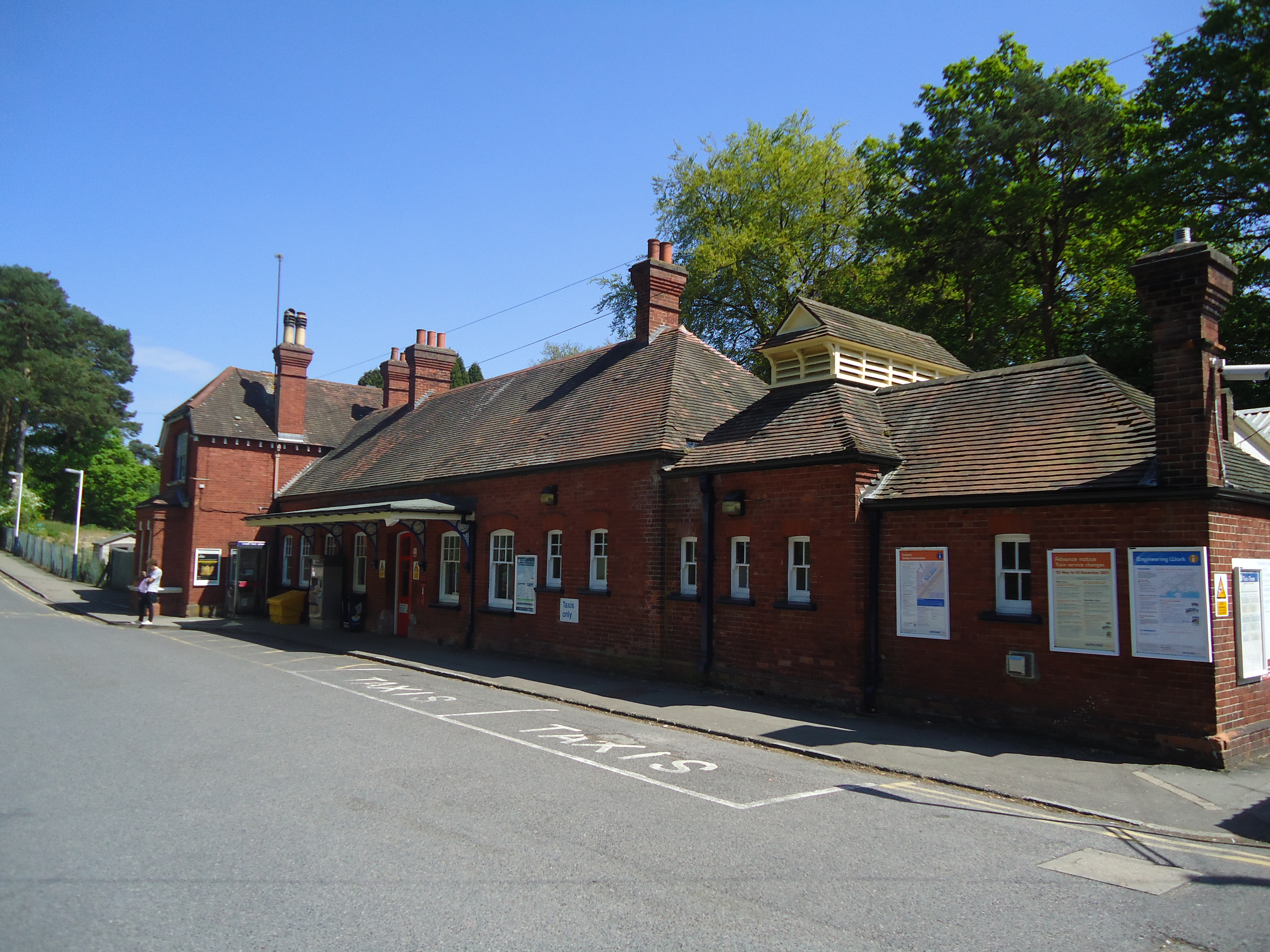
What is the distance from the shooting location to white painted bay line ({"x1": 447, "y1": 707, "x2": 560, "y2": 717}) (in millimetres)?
12195

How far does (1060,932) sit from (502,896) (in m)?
3.39

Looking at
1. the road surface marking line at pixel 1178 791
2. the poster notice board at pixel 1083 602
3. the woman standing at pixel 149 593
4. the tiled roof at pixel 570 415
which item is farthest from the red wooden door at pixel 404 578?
the road surface marking line at pixel 1178 791

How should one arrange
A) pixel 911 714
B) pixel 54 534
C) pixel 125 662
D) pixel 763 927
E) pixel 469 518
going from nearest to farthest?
pixel 763 927 → pixel 911 714 → pixel 125 662 → pixel 469 518 → pixel 54 534

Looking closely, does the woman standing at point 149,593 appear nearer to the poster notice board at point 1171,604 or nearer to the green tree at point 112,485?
the poster notice board at point 1171,604

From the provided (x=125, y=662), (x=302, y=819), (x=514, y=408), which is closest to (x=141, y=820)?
(x=302, y=819)

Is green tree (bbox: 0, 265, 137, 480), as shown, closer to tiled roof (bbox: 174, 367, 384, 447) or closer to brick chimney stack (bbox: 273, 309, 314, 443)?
tiled roof (bbox: 174, 367, 384, 447)

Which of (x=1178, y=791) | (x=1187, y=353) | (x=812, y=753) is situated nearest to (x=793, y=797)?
(x=812, y=753)

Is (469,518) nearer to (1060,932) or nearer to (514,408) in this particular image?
(514,408)

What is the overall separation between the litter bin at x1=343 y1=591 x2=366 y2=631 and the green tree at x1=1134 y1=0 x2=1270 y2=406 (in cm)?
2382

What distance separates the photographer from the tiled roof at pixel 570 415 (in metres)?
17.2

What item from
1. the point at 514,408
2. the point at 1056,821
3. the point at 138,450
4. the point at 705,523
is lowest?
the point at 1056,821

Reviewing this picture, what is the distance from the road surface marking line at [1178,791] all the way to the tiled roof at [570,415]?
28.8ft

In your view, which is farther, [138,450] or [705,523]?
[138,450]

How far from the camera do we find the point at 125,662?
16.8 metres
